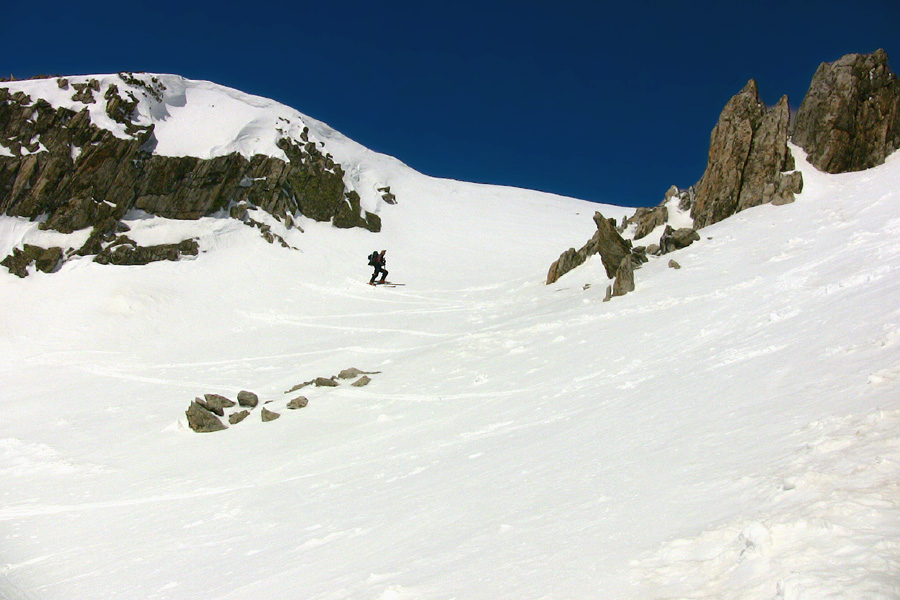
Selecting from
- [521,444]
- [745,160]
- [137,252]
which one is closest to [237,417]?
[521,444]

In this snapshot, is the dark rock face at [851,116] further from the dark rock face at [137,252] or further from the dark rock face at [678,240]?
the dark rock face at [137,252]

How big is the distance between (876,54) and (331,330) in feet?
85.7

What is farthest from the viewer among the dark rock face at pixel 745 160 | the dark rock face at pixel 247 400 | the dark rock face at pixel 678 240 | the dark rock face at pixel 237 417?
the dark rock face at pixel 745 160

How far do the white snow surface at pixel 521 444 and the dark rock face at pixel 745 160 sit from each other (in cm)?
121

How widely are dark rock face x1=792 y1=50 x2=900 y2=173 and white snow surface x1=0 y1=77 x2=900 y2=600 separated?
1.81 m

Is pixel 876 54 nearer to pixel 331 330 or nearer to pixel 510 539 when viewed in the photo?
pixel 331 330

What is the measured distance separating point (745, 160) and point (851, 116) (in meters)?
5.27

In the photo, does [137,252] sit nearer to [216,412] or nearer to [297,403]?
[216,412]

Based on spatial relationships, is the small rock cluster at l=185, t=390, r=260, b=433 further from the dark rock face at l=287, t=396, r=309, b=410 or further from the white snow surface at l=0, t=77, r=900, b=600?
the dark rock face at l=287, t=396, r=309, b=410

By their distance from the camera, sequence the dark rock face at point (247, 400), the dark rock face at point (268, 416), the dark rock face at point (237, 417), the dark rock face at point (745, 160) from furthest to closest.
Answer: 1. the dark rock face at point (745, 160)
2. the dark rock face at point (247, 400)
3. the dark rock face at point (237, 417)
4. the dark rock face at point (268, 416)

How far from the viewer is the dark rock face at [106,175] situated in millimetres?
31000

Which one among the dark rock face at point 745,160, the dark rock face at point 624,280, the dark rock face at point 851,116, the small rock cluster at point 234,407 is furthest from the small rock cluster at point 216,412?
the dark rock face at point 851,116

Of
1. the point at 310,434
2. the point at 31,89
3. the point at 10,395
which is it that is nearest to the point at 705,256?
the point at 310,434

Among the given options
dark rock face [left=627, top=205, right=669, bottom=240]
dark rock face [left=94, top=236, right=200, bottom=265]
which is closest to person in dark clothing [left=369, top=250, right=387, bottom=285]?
dark rock face [left=94, top=236, right=200, bottom=265]
